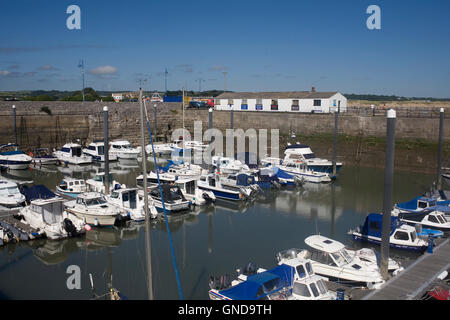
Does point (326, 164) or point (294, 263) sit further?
point (326, 164)

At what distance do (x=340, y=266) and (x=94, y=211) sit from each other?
9.85 metres

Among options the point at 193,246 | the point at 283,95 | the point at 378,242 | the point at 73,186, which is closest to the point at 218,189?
the point at 193,246

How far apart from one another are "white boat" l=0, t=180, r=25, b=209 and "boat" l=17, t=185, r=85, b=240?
5.94 ft

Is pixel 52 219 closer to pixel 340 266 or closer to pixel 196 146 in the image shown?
pixel 340 266

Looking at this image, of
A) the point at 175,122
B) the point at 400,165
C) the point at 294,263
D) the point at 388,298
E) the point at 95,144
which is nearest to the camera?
the point at 388,298

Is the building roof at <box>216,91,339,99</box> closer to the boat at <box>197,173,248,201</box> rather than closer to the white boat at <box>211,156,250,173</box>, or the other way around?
the white boat at <box>211,156,250,173</box>

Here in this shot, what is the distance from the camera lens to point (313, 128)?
3578cm

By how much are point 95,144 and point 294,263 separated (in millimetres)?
26669

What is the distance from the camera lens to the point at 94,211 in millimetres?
16641

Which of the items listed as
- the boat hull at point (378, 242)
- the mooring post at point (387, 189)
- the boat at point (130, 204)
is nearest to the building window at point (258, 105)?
the boat at point (130, 204)

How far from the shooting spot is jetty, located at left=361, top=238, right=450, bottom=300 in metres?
10.1

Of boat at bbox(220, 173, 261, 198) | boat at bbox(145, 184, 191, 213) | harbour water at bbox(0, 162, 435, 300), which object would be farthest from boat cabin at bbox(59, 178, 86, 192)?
boat at bbox(220, 173, 261, 198)
